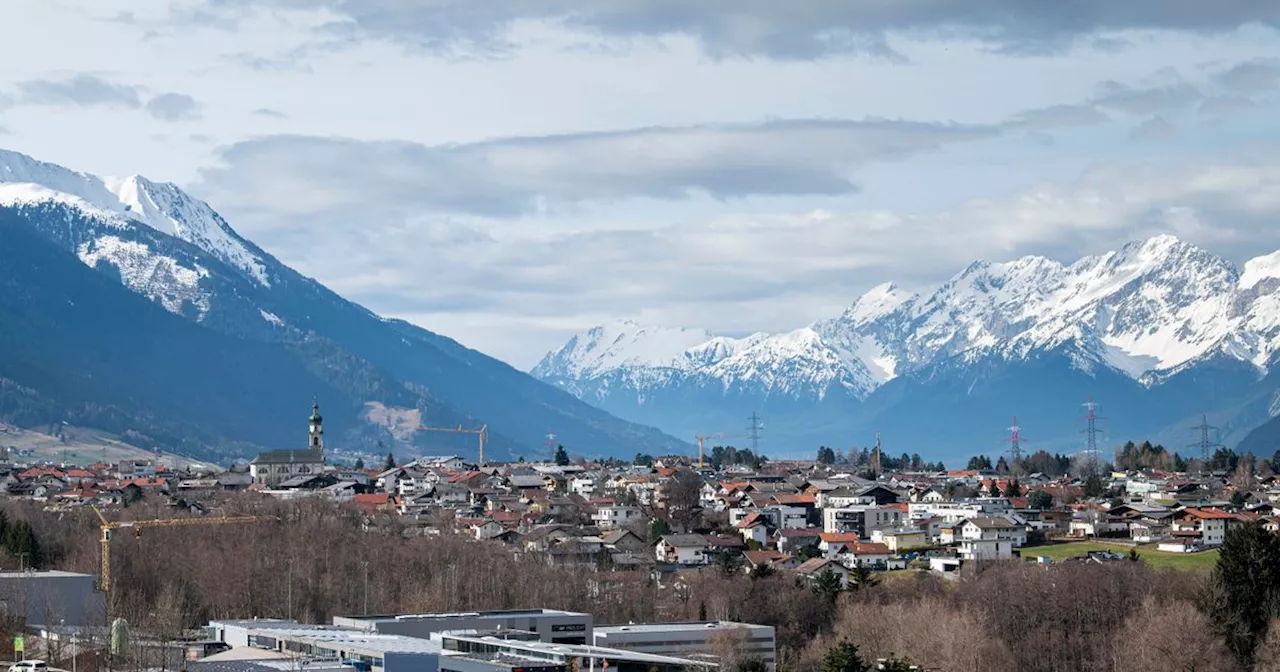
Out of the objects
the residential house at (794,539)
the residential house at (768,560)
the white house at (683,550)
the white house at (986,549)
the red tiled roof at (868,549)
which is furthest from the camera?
the residential house at (794,539)

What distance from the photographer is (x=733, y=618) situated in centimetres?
9675

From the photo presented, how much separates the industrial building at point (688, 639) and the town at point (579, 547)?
11cm

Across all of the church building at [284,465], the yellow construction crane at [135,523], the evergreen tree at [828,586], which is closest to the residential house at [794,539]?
the evergreen tree at [828,586]

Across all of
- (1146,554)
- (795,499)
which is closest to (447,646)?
(1146,554)

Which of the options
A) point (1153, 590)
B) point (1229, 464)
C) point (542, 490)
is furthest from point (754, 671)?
point (1229, 464)

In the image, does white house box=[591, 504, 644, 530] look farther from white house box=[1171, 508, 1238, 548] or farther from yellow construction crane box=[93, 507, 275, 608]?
white house box=[1171, 508, 1238, 548]

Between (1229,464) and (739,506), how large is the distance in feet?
191

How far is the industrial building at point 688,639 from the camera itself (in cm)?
Result: 8494

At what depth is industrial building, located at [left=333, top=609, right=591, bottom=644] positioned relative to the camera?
85875mm

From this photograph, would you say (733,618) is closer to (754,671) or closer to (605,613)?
(605,613)

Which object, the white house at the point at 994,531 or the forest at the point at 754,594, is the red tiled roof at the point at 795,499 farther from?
the forest at the point at 754,594

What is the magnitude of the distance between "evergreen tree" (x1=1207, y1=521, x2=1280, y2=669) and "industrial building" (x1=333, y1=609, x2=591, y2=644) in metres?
23.3

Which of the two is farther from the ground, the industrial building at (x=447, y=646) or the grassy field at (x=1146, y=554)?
the grassy field at (x=1146, y=554)

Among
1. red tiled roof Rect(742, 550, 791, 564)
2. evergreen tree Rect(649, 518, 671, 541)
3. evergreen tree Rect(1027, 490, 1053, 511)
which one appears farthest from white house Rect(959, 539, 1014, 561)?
evergreen tree Rect(1027, 490, 1053, 511)
